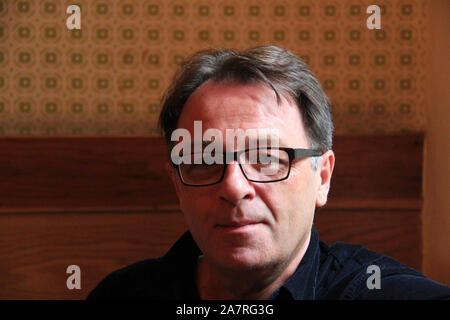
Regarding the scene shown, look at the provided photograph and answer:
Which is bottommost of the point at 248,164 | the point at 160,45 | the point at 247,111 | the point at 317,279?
the point at 317,279

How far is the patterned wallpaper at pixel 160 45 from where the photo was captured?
1826 mm

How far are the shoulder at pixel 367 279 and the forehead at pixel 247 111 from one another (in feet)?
1.05

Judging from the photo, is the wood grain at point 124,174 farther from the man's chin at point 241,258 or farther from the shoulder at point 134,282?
the man's chin at point 241,258

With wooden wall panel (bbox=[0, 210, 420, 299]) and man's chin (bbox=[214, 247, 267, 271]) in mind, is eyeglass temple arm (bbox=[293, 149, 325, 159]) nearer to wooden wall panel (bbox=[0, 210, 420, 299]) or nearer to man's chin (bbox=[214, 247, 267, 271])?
man's chin (bbox=[214, 247, 267, 271])

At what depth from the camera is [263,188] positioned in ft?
3.10

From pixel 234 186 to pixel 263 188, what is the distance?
73mm

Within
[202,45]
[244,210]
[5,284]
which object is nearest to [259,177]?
[244,210]

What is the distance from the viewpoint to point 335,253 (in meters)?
1.09

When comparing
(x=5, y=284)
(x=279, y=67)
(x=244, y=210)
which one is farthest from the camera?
(x=5, y=284)

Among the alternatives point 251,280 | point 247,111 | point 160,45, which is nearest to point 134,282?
point 251,280

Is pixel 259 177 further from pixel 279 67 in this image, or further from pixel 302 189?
pixel 279 67

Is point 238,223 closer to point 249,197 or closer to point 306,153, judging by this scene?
point 249,197
